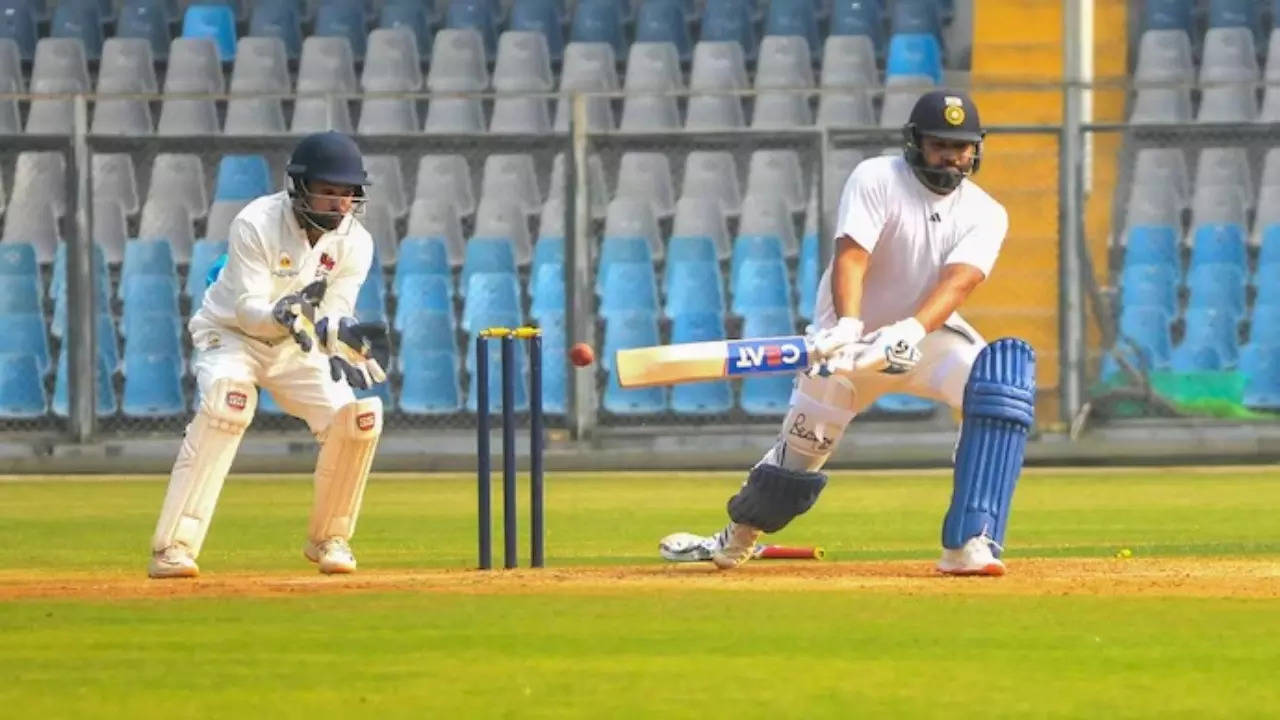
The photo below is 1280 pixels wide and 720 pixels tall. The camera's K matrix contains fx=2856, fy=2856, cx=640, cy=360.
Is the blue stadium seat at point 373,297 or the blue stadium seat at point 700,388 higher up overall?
the blue stadium seat at point 373,297

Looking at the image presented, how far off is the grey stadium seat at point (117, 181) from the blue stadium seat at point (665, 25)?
13.8 feet

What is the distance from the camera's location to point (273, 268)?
11.0 m

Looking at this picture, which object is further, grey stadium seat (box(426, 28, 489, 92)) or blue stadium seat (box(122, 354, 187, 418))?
grey stadium seat (box(426, 28, 489, 92))

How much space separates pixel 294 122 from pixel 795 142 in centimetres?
390

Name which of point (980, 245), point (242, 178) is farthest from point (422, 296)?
point (980, 245)

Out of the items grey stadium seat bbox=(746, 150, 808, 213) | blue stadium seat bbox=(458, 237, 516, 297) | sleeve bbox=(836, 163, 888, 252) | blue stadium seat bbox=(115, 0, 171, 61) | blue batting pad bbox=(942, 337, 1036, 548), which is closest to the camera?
blue batting pad bbox=(942, 337, 1036, 548)

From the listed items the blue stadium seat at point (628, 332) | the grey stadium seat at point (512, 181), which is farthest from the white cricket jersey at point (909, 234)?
the grey stadium seat at point (512, 181)

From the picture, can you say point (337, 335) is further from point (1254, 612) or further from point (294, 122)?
point (294, 122)

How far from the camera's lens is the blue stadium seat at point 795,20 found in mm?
22047

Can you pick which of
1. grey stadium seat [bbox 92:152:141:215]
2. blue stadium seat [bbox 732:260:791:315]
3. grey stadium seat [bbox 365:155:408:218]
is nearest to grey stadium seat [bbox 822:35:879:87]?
blue stadium seat [bbox 732:260:791:315]

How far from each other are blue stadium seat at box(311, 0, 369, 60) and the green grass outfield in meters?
8.36

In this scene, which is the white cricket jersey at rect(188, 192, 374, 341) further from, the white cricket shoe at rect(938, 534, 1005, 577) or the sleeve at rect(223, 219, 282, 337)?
the white cricket shoe at rect(938, 534, 1005, 577)

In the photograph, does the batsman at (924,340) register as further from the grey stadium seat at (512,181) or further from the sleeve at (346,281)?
the grey stadium seat at (512,181)

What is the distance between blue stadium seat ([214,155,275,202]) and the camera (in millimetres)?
20078
